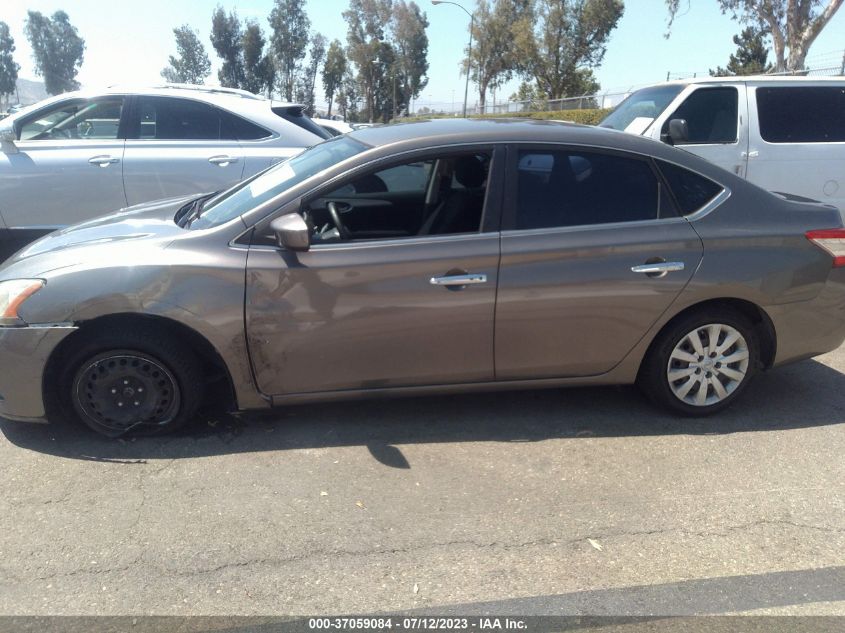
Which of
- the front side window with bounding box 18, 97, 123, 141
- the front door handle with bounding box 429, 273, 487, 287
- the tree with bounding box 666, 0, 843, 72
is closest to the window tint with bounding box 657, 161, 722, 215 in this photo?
the front door handle with bounding box 429, 273, 487, 287

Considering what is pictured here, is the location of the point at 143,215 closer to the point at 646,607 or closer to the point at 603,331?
the point at 603,331

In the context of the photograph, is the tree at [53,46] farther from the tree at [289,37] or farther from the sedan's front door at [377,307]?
the sedan's front door at [377,307]

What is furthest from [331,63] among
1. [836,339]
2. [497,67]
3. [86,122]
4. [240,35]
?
[836,339]

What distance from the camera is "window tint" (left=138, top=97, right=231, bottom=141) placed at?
6.45 m

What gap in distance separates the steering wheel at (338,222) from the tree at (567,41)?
133 feet

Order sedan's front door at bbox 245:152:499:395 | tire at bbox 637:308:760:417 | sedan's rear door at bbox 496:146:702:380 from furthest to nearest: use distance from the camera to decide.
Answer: tire at bbox 637:308:760:417 → sedan's rear door at bbox 496:146:702:380 → sedan's front door at bbox 245:152:499:395

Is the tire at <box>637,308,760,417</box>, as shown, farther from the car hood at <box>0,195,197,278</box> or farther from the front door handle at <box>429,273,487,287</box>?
the car hood at <box>0,195,197,278</box>

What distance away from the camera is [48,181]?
625cm

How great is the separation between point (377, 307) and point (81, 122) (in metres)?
4.53

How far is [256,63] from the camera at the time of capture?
5509 cm

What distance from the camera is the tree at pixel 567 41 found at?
39.9 m

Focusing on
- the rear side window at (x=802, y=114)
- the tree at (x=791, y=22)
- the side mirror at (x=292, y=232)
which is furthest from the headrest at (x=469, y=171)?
the tree at (x=791, y=22)

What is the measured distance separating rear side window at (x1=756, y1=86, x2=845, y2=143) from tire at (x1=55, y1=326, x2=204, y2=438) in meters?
5.93

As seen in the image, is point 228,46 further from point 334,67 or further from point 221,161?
point 221,161
